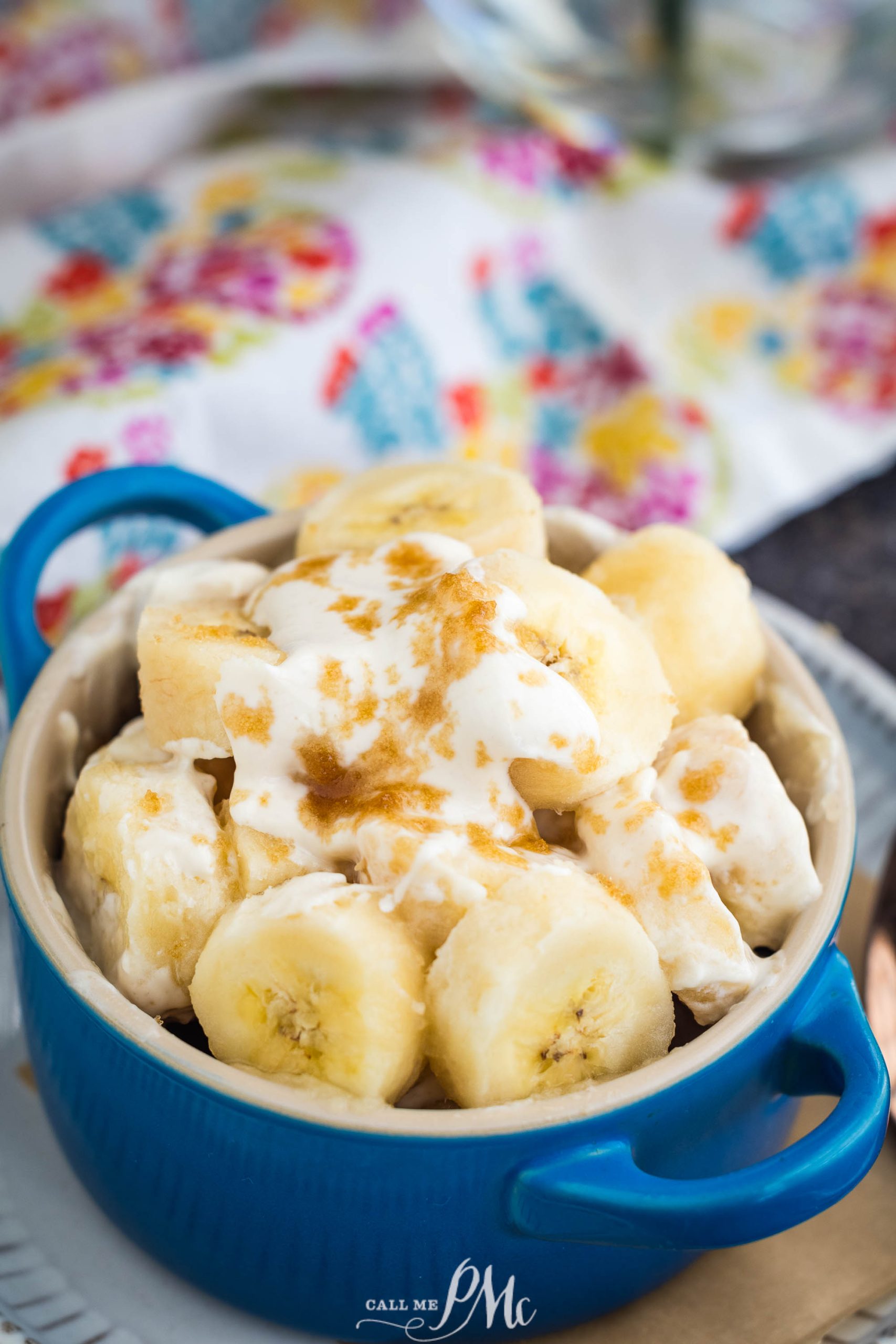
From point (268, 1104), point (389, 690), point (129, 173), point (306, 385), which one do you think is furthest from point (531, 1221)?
point (129, 173)

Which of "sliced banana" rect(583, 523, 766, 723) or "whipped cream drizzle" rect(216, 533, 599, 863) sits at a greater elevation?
"whipped cream drizzle" rect(216, 533, 599, 863)

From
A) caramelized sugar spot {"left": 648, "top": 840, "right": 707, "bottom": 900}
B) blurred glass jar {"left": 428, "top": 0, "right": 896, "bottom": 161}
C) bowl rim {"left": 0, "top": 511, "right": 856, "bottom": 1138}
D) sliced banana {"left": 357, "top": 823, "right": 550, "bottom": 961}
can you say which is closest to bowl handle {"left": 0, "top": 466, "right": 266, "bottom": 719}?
bowl rim {"left": 0, "top": 511, "right": 856, "bottom": 1138}

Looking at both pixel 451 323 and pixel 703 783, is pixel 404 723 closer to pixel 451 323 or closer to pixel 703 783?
pixel 703 783

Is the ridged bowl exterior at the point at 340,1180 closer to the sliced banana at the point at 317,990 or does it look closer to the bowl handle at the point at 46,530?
the sliced banana at the point at 317,990

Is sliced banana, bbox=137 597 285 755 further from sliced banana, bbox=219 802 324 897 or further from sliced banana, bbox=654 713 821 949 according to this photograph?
sliced banana, bbox=654 713 821 949

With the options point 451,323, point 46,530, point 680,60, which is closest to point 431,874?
point 46,530

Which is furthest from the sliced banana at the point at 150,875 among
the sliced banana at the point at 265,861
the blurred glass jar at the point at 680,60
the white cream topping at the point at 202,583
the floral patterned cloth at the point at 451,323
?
the blurred glass jar at the point at 680,60

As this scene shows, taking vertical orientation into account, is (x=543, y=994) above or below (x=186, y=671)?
below
